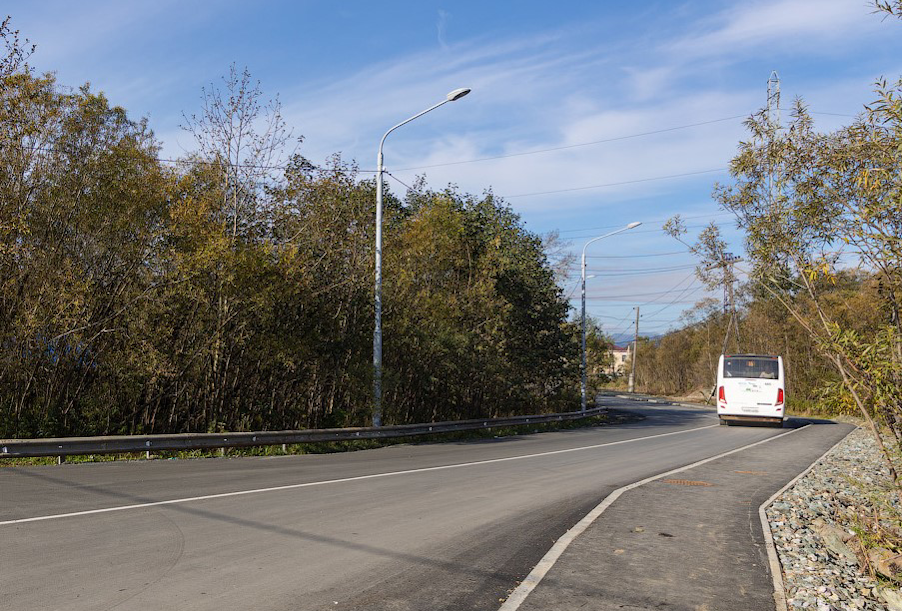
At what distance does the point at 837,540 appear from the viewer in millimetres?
8406

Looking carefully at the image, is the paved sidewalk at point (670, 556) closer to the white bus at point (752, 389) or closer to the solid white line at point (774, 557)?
the solid white line at point (774, 557)

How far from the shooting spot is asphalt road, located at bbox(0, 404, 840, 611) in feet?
18.5

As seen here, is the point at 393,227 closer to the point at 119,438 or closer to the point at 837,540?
the point at 119,438

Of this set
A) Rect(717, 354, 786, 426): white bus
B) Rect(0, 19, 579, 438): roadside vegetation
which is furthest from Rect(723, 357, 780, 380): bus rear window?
Rect(0, 19, 579, 438): roadside vegetation

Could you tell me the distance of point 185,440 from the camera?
14.8m

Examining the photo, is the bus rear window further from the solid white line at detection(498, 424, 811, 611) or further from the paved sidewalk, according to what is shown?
the solid white line at detection(498, 424, 811, 611)

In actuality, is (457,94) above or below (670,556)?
above

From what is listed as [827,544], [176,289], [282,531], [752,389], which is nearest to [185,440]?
[176,289]

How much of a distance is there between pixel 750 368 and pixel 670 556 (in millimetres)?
25142

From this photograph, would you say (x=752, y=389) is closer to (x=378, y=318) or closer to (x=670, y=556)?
(x=378, y=318)

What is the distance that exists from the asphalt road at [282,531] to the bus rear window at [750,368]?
17.3 metres

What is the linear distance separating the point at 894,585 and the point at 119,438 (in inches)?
502

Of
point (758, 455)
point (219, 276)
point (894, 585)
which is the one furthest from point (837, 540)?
point (219, 276)

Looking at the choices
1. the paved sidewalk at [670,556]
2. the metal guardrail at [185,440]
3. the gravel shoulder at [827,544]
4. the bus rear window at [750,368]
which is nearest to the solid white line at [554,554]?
the paved sidewalk at [670,556]
